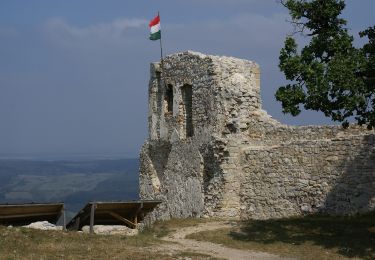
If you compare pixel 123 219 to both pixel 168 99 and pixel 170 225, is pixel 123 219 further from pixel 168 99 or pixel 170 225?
pixel 168 99

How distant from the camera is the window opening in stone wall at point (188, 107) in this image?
993 inches

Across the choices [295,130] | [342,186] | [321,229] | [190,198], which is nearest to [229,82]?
[295,130]

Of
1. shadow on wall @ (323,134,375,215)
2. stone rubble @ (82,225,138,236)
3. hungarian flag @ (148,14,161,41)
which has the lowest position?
stone rubble @ (82,225,138,236)

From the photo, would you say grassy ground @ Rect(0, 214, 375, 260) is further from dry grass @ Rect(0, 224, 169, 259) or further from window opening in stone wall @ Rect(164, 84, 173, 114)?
window opening in stone wall @ Rect(164, 84, 173, 114)

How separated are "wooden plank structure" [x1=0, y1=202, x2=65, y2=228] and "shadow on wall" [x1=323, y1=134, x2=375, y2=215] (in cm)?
872

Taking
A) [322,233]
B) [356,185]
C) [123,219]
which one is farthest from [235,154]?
[322,233]

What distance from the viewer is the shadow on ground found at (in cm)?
1547

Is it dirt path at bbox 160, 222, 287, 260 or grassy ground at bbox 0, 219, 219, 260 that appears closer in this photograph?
grassy ground at bbox 0, 219, 219, 260

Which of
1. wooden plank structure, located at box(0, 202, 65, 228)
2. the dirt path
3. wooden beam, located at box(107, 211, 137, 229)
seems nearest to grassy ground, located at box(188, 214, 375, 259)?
the dirt path

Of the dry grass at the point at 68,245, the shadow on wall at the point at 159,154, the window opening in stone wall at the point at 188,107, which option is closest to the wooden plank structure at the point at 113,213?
the dry grass at the point at 68,245

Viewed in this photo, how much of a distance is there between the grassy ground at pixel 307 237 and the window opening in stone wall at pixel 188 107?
245 inches

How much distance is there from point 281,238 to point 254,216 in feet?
16.5

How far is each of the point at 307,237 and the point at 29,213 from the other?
8929 mm

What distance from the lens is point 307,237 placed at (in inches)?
664
